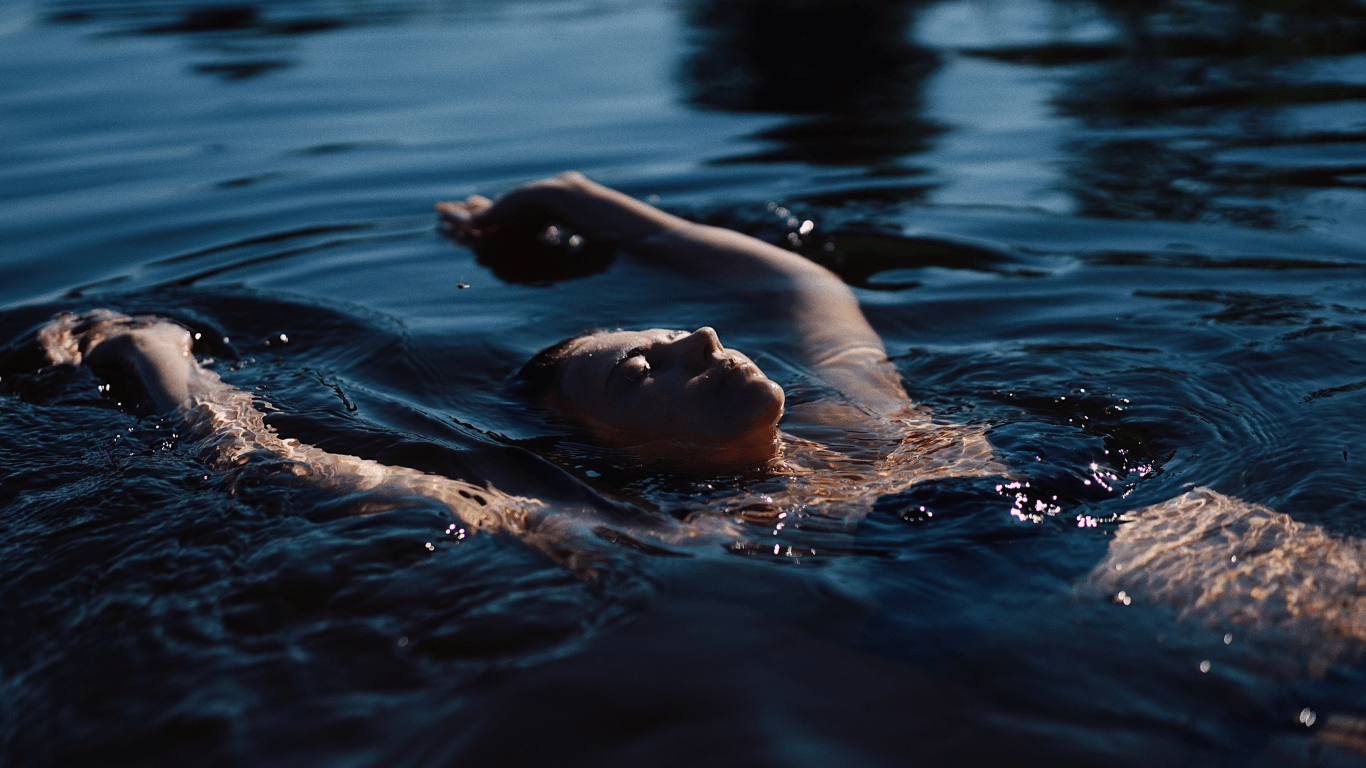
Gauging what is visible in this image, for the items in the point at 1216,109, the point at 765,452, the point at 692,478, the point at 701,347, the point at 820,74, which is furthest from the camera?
the point at 820,74

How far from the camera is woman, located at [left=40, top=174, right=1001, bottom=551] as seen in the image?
10.3ft

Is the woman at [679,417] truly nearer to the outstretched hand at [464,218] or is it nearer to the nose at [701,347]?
the nose at [701,347]

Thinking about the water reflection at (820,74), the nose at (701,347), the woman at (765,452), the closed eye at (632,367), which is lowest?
the woman at (765,452)

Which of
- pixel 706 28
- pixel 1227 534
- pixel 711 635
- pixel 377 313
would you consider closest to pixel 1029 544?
pixel 1227 534

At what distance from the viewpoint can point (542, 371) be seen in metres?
3.95

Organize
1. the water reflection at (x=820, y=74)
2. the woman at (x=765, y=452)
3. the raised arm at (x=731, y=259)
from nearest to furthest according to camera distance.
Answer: the woman at (x=765, y=452), the raised arm at (x=731, y=259), the water reflection at (x=820, y=74)

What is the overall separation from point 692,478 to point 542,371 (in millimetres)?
867

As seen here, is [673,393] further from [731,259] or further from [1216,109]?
[1216,109]

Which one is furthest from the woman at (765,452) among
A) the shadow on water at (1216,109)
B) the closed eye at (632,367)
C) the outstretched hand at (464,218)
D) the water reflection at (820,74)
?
the water reflection at (820,74)

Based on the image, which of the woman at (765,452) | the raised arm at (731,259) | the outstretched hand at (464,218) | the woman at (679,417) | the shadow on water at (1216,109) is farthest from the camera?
the shadow on water at (1216,109)

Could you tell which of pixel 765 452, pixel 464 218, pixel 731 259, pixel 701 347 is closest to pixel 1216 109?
pixel 731 259

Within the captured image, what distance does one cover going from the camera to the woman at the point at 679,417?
124 inches

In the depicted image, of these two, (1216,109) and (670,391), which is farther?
(1216,109)

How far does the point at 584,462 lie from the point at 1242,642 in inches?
76.0
